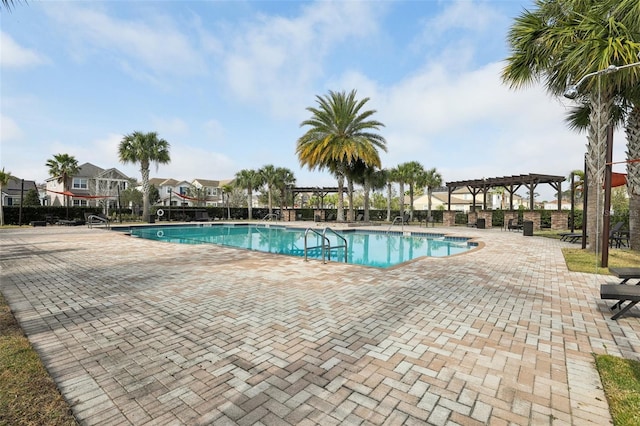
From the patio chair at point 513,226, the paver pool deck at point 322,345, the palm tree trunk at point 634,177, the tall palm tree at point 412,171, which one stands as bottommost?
the paver pool deck at point 322,345

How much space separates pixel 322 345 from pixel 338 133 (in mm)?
24168

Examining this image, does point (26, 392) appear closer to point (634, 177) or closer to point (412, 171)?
point (634, 177)

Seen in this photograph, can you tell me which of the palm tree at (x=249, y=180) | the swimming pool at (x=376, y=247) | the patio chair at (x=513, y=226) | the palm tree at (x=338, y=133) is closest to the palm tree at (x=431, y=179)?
the palm tree at (x=338, y=133)

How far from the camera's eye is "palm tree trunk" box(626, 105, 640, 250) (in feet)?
32.2

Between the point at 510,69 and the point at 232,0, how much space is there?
11.1m

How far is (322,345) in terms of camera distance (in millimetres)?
3350

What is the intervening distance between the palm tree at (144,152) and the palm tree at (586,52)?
3044 centimetres

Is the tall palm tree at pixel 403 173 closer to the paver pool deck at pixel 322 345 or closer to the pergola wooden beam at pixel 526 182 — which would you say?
the pergola wooden beam at pixel 526 182

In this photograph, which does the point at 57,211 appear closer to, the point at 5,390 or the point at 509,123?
the point at 5,390

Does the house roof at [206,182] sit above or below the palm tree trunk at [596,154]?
above

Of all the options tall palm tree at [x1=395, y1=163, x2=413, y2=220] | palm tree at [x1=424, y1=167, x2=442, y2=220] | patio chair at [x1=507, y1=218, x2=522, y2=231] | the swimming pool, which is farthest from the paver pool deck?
palm tree at [x1=424, y1=167, x2=442, y2=220]

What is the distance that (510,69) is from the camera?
1044 centimetres

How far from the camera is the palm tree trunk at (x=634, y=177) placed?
9820mm

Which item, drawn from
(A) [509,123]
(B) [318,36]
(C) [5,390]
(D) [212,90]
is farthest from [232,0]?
(A) [509,123]
